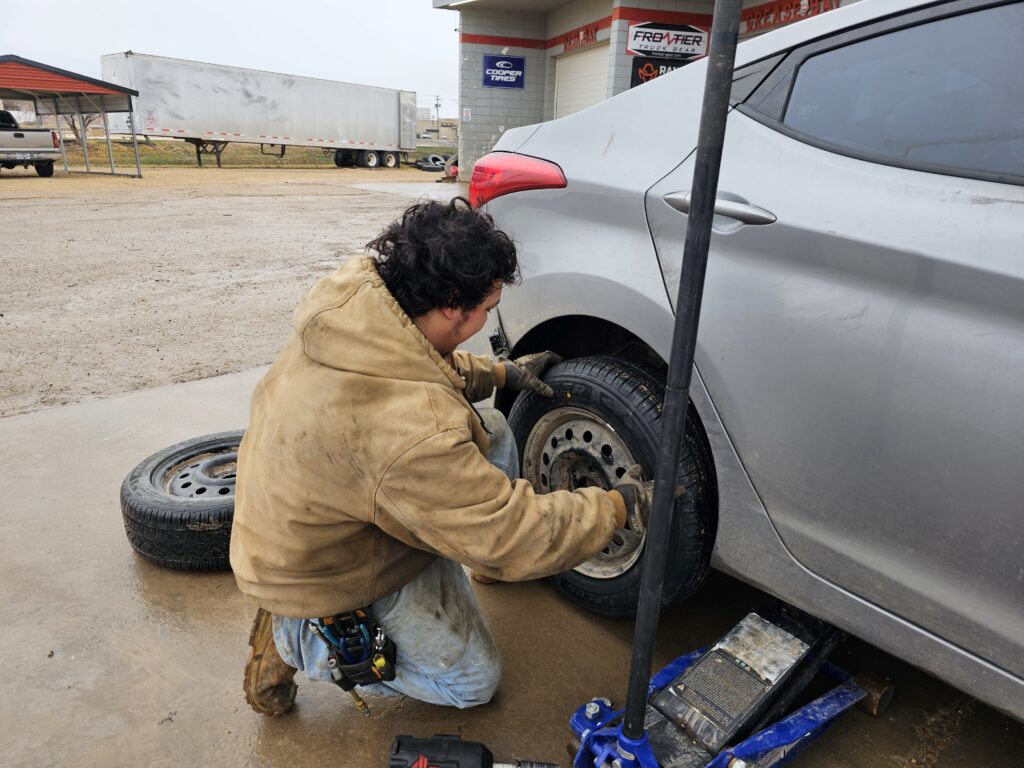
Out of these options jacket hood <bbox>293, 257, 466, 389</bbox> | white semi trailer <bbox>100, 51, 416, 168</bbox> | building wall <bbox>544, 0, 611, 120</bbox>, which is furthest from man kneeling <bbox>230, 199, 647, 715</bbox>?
white semi trailer <bbox>100, 51, 416, 168</bbox>

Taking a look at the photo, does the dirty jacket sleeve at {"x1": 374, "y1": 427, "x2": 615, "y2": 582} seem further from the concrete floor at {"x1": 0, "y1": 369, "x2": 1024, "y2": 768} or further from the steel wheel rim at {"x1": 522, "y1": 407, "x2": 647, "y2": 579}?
the concrete floor at {"x1": 0, "y1": 369, "x2": 1024, "y2": 768}

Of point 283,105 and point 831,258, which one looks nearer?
point 831,258

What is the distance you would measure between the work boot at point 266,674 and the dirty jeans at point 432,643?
5 centimetres

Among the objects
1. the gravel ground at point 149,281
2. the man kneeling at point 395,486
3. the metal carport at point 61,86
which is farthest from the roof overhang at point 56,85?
the man kneeling at point 395,486

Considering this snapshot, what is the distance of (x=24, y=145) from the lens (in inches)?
671

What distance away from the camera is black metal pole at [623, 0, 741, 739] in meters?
1.07

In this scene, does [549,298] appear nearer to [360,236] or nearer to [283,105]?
[360,236]

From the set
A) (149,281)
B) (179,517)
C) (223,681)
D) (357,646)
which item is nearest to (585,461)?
(357,646)

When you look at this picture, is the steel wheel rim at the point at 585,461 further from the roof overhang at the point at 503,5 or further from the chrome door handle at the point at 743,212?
the roof overhang at the point at 503,5

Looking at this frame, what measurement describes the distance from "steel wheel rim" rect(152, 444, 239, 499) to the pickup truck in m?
18.6

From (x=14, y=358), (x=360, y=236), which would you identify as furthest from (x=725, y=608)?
(x=360, y=236)

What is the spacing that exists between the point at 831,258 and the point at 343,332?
3.21 ft

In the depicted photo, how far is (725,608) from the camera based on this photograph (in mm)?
2275

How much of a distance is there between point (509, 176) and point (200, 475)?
155cm
